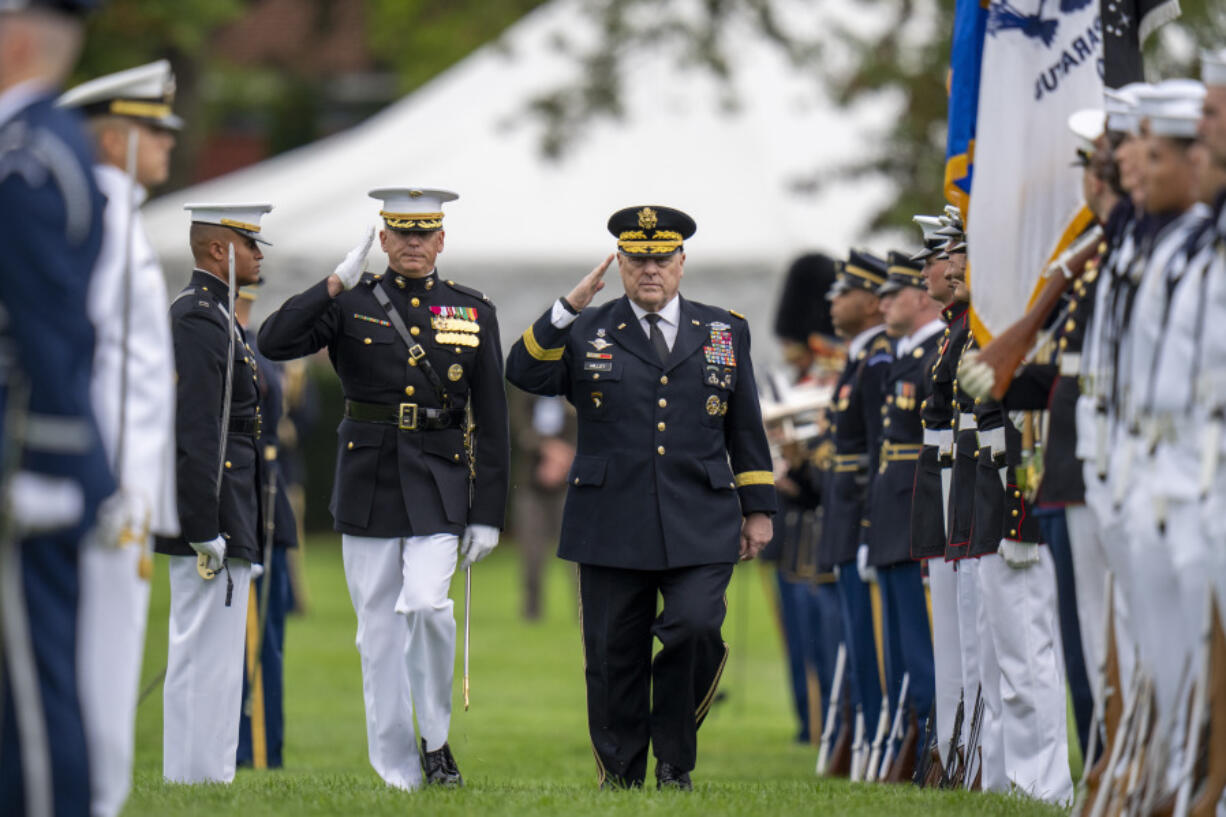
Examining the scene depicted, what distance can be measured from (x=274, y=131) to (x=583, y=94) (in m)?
25.6

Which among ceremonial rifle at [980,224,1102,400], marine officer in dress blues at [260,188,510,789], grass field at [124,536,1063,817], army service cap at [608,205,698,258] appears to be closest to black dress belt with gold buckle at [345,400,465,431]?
marine officer in dress blues at [260,188,510,789]

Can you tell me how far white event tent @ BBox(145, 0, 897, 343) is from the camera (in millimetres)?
23250

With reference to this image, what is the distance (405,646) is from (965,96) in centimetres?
337

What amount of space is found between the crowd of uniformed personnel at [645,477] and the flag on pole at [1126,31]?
3.79 feet

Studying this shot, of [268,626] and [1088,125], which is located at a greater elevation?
[1088,125]

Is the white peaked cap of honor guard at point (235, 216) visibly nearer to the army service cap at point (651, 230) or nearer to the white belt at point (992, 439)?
the army service cap at point (651, 230)

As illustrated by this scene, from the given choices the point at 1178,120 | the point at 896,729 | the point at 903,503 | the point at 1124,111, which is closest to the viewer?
the point at 1178,120

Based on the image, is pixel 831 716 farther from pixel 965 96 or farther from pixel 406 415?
pixel 965 96

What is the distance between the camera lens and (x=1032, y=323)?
770cm

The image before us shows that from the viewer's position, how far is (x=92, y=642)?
614 centimetres

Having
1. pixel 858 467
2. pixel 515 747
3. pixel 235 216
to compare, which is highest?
pixel 235 216

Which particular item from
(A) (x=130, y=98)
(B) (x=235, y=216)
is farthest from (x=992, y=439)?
(A) (x=130, y=98)

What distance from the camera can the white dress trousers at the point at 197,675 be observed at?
9352mm

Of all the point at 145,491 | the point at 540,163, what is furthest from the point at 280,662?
the point at 540,163
